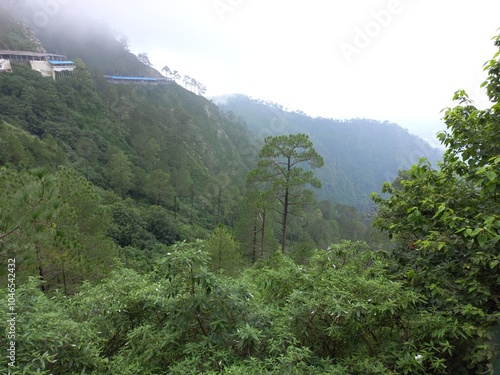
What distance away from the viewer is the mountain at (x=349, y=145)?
319ft

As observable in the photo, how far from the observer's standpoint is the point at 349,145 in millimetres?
122688

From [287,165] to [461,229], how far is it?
388 inches

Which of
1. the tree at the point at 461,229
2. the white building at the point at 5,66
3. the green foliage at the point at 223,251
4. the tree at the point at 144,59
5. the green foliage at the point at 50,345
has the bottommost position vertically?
the green foliage at the point at 223,251

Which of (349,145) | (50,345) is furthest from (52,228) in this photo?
(349,145)

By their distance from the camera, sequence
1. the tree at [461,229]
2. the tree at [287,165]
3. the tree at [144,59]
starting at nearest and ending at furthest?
the tree at [461,229] < the tree at [287,165] < the tree at [144,59]

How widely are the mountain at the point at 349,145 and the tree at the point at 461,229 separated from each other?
81884 mm

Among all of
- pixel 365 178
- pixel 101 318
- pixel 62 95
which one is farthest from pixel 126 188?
pixel 365 178

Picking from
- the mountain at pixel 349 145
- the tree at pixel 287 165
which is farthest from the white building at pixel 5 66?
the mountain at pixel 349 145

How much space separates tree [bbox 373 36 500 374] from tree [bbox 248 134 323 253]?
7.50 metres

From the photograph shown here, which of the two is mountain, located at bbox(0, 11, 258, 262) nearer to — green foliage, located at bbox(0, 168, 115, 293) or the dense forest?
green foliage, located at bbox(0, 168, 115, 293)

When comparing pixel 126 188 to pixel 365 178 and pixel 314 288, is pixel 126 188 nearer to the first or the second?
pixel 314 288

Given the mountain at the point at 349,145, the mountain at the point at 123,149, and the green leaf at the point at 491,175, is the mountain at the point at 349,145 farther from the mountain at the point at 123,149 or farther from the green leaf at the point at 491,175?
the green leaf at the point at 491,175

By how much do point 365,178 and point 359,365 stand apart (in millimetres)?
110084

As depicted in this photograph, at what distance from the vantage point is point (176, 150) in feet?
154
